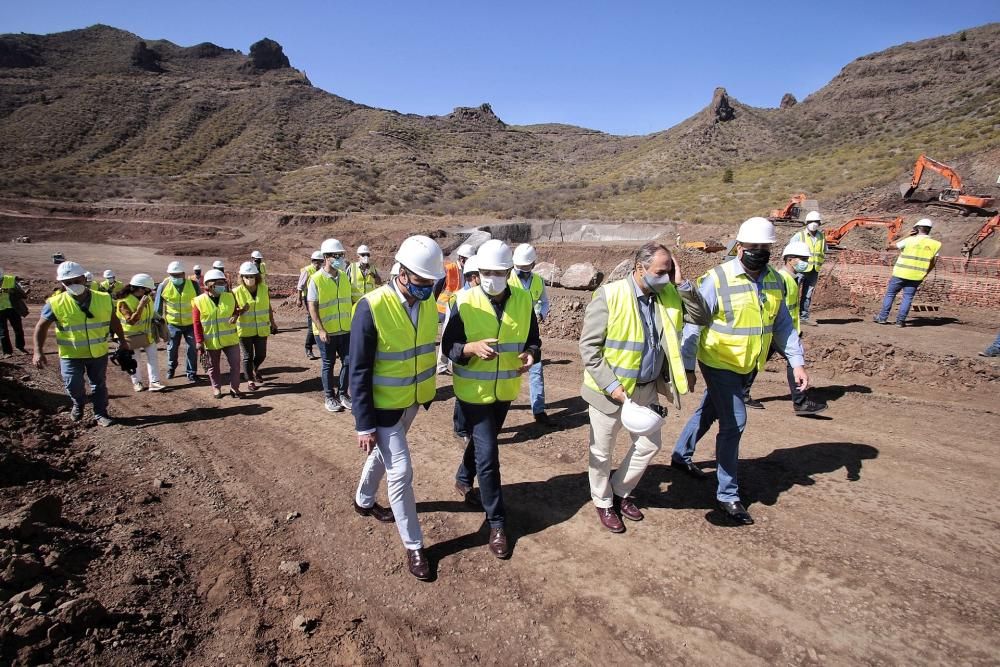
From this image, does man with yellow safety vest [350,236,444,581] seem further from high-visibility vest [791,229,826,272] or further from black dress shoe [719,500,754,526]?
high-visibility vest [791,229,826,272]

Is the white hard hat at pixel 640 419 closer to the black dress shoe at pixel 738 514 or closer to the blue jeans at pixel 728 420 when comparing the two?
the blue jeans at pixel 728 420

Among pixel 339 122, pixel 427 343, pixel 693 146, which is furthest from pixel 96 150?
pixel 427 343

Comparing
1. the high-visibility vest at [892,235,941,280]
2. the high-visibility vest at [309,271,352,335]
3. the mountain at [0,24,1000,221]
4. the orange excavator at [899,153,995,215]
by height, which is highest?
the mountain at [0,24,1000,221]

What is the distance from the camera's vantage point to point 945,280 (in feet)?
40.4

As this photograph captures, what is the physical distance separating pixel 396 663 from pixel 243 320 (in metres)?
6.40

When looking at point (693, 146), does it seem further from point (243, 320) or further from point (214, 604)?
point (214, 604)

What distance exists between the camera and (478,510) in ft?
14.4

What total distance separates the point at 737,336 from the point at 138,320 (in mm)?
8873

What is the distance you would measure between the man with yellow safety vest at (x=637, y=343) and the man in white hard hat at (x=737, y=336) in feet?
1.27

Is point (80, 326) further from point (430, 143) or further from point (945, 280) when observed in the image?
point (430, 143)

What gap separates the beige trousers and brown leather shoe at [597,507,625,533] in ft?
0.16

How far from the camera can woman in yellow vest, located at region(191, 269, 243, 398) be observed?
7.41m

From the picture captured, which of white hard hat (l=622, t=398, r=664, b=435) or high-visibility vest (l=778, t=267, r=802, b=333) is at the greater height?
high-visibility vest (l=778, t=267, r=802, b=333)

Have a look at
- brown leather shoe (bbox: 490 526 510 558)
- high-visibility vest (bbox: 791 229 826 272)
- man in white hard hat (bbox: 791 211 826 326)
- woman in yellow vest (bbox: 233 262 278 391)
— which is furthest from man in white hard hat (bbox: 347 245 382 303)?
high-visibility vest (bbox: 791 229 826 272)
